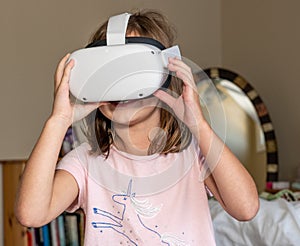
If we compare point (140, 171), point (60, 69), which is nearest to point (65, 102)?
point (60, 69)

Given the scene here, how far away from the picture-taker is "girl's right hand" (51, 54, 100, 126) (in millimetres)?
723

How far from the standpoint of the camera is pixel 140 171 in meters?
0.81

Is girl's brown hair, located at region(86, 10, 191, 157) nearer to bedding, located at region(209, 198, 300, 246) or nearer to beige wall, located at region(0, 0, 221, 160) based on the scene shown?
bedding, located at region(209, 198, 300, 246)

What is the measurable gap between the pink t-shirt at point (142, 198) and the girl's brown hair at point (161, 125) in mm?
13

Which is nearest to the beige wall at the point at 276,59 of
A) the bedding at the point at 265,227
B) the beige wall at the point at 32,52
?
the beige wall at the point at 32,52

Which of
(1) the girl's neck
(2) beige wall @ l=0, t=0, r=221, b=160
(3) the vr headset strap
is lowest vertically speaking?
(2) beige wall @ l=0, t=0, r=221, b=160

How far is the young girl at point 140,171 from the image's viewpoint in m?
0.74

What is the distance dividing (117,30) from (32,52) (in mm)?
1180

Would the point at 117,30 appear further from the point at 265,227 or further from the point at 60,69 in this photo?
the point at 265,227

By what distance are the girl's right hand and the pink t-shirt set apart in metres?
0.09

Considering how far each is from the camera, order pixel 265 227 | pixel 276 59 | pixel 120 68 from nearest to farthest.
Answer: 1. pixel 120 68
2. pixel 265 227
3. pixel 276 59

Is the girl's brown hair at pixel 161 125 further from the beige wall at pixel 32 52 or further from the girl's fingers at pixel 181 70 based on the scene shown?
the beige wall at pixel 32 52

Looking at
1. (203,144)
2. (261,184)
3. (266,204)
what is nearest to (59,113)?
(203,144)

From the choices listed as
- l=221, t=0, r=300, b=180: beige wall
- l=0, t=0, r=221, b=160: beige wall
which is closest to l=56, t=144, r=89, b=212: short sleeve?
l=0, t=0, r=221, b=160: beige wall
